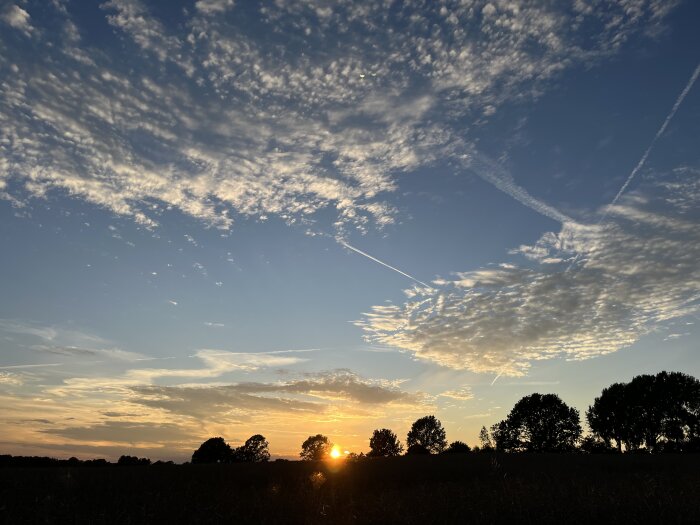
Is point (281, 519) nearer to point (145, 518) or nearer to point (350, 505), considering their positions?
point (350, 505)

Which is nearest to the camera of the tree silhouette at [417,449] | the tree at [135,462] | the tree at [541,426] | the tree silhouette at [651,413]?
the tree at [135,462]

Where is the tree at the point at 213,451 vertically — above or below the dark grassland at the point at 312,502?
above

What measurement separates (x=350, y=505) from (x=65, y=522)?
5.87m

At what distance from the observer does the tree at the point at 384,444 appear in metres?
107

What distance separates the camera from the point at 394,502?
11.4 m

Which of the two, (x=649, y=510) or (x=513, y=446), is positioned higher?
(x=513, y=446)

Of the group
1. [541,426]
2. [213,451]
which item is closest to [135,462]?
[213,451]

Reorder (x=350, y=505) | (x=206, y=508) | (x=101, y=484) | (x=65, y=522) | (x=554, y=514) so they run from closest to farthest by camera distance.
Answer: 1. (x=65, y=522)
2. (x=554, y=514)
3. (x=206, y=508)
4. (x=350, y=505)
5. (x=101, y=484)

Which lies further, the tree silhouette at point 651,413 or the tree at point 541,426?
the tree at point 541,426

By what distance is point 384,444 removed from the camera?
10819 cm

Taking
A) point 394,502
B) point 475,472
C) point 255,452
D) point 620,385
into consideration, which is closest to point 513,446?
point 620,385

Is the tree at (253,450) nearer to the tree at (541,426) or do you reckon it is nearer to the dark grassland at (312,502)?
the tree at (541,426)

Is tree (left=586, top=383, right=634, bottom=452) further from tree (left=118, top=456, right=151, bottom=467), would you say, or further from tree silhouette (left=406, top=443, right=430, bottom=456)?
tree (left=118, top=456, right=151, bottom=467)

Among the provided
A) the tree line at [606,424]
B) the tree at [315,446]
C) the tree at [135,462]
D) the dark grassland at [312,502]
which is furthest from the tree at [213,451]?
the dark grassland at [312,502]
